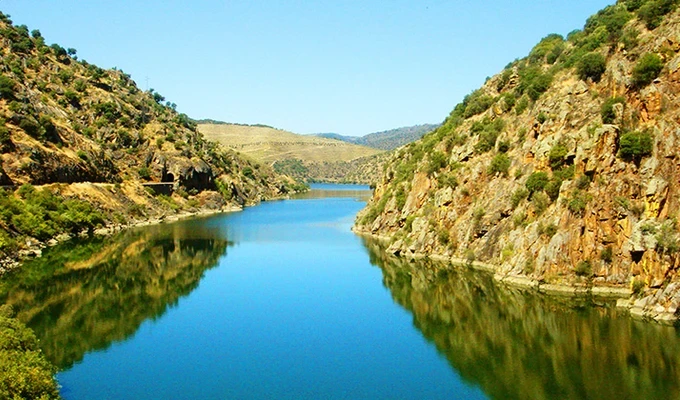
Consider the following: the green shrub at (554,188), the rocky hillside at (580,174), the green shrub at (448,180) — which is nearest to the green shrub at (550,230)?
the rocky hillside at (580,174)

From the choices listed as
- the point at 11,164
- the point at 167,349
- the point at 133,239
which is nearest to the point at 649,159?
the point at 167,349

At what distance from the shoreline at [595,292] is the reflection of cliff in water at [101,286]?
2603 centimetres

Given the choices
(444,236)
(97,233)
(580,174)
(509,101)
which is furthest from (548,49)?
(97,233)

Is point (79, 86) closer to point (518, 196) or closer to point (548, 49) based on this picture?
point (548, 49)

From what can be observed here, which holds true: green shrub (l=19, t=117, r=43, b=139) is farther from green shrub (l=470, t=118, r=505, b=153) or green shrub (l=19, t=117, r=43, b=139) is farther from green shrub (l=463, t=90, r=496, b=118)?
green shrub (l=470, t=118, r=505, b=153)

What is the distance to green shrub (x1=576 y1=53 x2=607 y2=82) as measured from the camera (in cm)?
5484

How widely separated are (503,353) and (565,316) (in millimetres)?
8091

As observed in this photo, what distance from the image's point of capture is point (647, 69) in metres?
47.2

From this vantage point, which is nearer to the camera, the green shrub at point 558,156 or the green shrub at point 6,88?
the green shrub at point 558,156

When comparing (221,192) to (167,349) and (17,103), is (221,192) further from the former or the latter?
(167,349)

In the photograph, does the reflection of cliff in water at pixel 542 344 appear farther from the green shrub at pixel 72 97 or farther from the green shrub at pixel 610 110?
the green shrub at pixel 72 97

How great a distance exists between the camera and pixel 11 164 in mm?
81812

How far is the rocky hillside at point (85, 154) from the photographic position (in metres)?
79.8

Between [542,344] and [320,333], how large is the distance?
13115 millimetres
